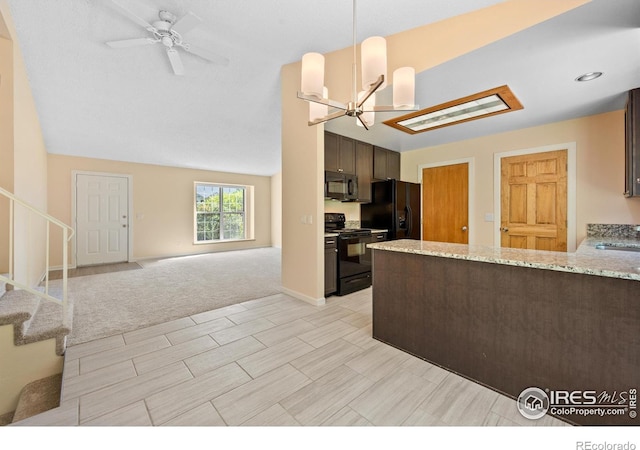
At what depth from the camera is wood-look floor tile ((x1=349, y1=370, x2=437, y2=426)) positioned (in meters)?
1.45

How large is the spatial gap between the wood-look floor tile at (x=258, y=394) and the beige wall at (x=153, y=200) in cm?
587

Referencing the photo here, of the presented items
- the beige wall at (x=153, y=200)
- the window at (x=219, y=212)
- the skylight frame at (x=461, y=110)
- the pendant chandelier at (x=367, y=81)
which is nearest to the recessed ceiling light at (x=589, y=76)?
the skylight frame at (x=461, y=110)

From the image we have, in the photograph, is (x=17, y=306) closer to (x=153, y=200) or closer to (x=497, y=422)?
(x=497, y=422)

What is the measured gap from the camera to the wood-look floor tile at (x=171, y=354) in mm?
1951


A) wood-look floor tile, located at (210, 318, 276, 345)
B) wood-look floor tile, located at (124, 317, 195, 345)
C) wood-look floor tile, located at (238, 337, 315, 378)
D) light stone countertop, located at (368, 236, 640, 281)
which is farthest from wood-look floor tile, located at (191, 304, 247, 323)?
light stone countertop, located at (368, 236, 640, 281)

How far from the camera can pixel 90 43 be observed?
2820mm

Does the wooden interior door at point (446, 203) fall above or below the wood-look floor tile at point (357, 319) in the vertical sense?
above

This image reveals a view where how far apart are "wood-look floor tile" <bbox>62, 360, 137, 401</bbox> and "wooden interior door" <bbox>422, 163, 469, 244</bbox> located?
4571mm

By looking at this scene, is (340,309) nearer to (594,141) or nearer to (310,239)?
(310,239)

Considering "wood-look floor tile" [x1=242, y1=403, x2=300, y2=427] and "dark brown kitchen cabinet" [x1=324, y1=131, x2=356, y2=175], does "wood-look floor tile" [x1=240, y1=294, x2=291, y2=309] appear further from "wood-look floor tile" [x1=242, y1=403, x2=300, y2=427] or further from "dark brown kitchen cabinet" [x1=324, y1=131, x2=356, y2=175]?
"dark brown kitchen cabinet" [x1=324, y1=131, x2=356, y2=175]

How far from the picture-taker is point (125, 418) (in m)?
1.43

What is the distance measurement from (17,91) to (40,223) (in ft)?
7.31

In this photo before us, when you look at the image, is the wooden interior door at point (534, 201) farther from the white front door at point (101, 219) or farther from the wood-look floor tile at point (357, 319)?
the white front door at point (101, 219)

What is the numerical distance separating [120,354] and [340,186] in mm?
3098
